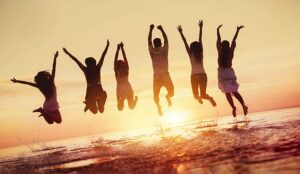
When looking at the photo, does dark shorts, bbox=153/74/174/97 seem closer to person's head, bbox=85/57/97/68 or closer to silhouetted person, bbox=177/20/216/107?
silhouetted person, bbox=177/20/216/107

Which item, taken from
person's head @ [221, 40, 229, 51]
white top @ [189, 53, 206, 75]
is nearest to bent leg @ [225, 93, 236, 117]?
white top @ [189, 53, 206, 75]

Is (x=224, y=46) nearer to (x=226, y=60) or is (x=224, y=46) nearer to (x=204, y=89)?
(x=226, y=60)

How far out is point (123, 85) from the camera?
1388 cm

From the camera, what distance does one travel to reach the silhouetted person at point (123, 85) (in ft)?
44.6

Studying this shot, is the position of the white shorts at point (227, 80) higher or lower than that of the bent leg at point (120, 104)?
higher

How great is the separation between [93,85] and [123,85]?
1.35 m

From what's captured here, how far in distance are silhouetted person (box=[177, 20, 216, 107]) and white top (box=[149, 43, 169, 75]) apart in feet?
2.63

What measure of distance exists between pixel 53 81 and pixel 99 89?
1801 mm

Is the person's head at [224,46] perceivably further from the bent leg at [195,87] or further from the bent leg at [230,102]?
the bent leg at [230,102]

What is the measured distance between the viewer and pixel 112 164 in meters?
8.64

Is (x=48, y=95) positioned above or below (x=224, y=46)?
below

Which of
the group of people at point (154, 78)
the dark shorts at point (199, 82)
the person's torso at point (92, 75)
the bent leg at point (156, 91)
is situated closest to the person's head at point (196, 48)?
the group of people at point (154, 78)

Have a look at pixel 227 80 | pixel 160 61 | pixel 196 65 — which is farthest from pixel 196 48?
pixel 227 80

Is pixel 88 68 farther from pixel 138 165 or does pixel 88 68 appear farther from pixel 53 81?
pixel 138 165
